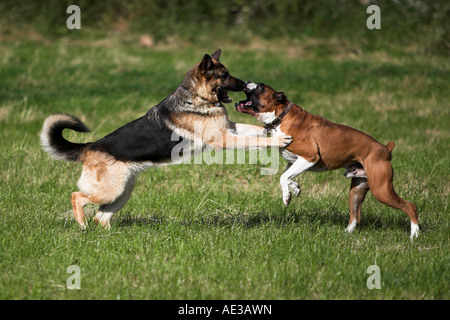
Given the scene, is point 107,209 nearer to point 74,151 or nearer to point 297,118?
point 74,151

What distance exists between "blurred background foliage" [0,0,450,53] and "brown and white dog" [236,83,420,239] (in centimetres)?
1143

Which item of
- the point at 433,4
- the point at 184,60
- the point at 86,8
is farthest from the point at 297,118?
the point at 86,8

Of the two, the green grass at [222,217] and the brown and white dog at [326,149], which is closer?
the green grass at [222,217]

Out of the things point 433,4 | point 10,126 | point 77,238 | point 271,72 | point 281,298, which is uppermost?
point 433,4

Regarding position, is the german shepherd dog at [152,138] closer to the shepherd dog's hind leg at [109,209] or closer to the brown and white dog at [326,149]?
the shepherd dog's hind leg at [109,209]

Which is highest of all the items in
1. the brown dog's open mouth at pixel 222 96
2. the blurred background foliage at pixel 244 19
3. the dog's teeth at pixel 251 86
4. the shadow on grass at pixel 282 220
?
the blurred background foliage at pixel 244 19

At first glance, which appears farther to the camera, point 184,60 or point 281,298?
point 184,60

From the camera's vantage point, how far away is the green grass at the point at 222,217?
15.6ft

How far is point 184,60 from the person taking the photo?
52.0 feet

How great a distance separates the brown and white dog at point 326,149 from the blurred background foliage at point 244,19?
11428mm

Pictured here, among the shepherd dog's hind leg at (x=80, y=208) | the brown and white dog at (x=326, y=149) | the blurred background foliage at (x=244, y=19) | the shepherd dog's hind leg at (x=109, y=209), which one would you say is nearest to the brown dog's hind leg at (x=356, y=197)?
the brown and white dog at (x=326, y=149)

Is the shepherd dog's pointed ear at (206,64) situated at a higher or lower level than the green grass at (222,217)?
higher

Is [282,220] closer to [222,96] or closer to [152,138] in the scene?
[222,96]

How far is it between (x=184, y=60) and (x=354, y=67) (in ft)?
14.8
